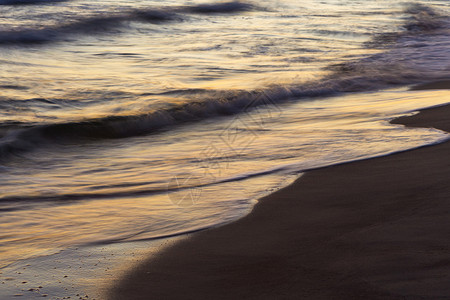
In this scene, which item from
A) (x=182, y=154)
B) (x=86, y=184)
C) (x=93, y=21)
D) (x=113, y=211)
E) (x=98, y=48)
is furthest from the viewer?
(x=93, y=21)

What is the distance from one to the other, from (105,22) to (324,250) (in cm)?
1234

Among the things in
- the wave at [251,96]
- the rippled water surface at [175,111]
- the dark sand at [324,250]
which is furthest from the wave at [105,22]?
the dark sand at [324,250]

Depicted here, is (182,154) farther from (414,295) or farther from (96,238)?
(414,295)

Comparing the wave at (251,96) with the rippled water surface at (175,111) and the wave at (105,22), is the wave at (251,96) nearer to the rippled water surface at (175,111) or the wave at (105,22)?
the rippled water surface at (175,111)

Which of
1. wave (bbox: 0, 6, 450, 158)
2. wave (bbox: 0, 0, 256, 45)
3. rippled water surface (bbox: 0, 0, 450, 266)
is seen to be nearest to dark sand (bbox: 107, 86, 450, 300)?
rippled water surface (bbox: 0, 0, 450, 266)

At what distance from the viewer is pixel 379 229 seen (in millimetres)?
3215

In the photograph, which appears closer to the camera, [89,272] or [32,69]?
[89,272]

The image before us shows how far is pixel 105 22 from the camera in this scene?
14.5m

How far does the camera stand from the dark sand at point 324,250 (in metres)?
2.64

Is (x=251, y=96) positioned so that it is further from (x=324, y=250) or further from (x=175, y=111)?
(x=324, y=250)

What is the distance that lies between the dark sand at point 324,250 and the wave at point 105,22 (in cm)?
913

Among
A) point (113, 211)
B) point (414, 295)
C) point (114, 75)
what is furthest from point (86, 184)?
point (114, 75)

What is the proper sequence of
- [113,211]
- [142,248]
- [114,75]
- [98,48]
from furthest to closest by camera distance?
[98,48] → [114,75] → [113,211] → [142,248]

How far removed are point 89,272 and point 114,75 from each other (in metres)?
6.24
